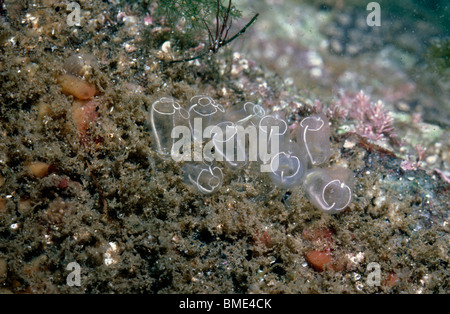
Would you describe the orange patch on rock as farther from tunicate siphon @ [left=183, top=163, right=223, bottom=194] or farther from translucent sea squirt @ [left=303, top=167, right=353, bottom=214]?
translucent sea squirt @ [left=303, top=167, right=353, bottom=214]

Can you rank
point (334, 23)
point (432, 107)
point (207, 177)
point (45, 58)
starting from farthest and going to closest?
1. point (334, 23)
2. point (432, 107)
3. point (45, 58)
4. point (207, 177)

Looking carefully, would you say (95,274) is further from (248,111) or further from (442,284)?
(442,284)

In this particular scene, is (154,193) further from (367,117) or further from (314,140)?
(367,117)

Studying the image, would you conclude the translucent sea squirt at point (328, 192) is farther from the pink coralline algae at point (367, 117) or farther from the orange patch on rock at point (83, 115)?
the orange patch on rock at point (83, 115)

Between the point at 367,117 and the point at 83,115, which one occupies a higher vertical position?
the point at 83,115

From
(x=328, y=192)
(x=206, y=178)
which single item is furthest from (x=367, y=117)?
(x=206, y=178)
